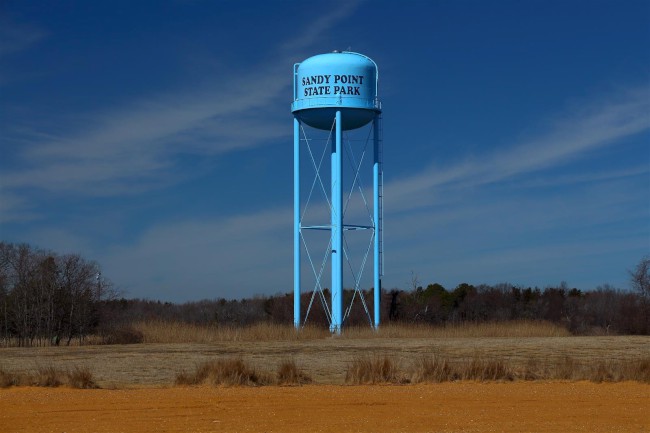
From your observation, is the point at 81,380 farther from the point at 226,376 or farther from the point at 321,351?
the point at 321,351

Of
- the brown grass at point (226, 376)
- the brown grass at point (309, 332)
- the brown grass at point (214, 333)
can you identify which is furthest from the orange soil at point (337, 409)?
the brown grass at point (309, 332)

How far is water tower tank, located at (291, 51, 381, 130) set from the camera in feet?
→ 155

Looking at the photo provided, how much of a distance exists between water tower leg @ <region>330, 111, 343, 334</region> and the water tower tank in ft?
2.34

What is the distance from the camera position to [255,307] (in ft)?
236

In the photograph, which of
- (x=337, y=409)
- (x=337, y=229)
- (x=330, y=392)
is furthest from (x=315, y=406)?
(x=337, y=229)

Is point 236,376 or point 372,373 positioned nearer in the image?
point 236,376

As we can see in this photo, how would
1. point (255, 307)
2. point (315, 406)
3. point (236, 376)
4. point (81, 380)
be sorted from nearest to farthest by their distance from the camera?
point (315, 406) < point (81, 380) < point (236, 376) < point (255, 307)

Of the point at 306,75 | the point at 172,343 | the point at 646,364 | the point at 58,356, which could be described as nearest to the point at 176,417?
the point at 646,364

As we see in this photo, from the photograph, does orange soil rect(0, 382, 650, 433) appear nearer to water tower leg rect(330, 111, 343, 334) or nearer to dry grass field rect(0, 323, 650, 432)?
dry grass field rect(0, 323, 650, 432)

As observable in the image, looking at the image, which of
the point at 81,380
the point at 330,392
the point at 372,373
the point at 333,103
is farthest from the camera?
the point at 333,103

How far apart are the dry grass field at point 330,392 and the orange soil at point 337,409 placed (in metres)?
0.03

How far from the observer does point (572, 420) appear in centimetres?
1845

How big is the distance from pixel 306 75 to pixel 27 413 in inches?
1211

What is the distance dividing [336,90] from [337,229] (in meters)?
5.97
